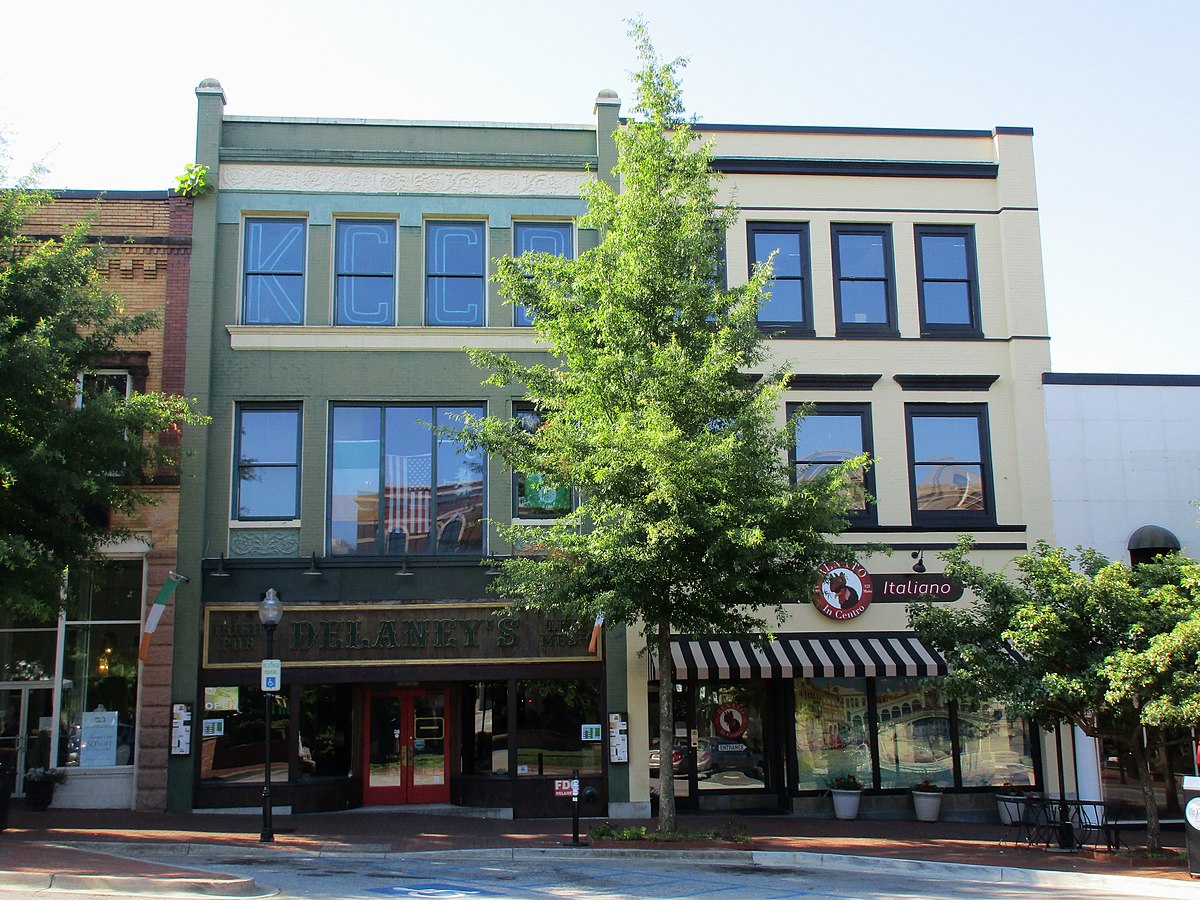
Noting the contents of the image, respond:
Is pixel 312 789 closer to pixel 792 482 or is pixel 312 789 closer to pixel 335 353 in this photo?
pixel 335 353

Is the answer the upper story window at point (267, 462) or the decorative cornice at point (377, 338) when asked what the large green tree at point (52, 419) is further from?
the decorative cornice at point (377, 338)

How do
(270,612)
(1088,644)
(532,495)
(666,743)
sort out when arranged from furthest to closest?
1. (532,495)
2. (270,612)
3. (666,743)
4. (1088,644)

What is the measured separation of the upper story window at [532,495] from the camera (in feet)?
65.7

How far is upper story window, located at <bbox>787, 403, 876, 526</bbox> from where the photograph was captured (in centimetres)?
2072

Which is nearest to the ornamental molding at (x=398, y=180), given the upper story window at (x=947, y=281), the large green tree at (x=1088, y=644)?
the upper story window at (x=947, y=281)

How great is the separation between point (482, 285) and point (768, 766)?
1050cm

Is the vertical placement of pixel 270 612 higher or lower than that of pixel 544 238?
lower

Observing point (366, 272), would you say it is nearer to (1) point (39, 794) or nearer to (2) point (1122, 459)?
(1) point (39, 794)

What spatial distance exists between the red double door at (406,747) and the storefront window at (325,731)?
591 millimetres

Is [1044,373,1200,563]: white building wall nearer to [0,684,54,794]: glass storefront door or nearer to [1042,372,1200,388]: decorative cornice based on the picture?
[1042,372,1200,388]: decorative cornice

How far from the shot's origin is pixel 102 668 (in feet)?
64.1

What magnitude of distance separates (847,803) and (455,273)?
477 inches

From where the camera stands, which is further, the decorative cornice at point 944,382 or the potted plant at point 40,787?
the decorative cornice at point 944,382

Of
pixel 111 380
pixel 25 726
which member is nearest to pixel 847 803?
pixel 25 726
